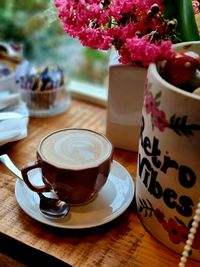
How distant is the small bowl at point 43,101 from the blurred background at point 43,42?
1.05ft

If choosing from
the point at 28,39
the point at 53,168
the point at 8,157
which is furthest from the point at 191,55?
the point at 28,39

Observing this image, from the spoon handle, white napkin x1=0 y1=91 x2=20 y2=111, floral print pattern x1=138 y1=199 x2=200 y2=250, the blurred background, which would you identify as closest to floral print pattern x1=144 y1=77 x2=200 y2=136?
floral print pattern x1=138 y1=199 x2=200 y2=250

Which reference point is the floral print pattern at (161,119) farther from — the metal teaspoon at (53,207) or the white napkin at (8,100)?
the white napkin at (8,100)

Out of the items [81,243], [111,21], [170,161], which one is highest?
[111,21]

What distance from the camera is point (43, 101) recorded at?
792mm

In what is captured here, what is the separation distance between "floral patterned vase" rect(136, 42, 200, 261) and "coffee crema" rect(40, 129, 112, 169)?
58 mm

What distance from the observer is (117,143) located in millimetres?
701

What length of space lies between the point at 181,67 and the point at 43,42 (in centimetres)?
75

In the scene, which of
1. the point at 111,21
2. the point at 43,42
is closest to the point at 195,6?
the point at 111,21

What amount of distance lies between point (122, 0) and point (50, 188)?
0.86 feet

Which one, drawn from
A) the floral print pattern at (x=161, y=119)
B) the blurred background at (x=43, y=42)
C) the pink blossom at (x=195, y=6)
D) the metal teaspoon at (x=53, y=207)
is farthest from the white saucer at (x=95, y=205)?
the blurred background at (x=43, y=42)

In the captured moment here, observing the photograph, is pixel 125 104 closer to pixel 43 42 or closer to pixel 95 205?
pixel 95 205

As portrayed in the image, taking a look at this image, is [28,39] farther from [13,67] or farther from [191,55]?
[191,55]

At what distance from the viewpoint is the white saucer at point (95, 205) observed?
517 mm
